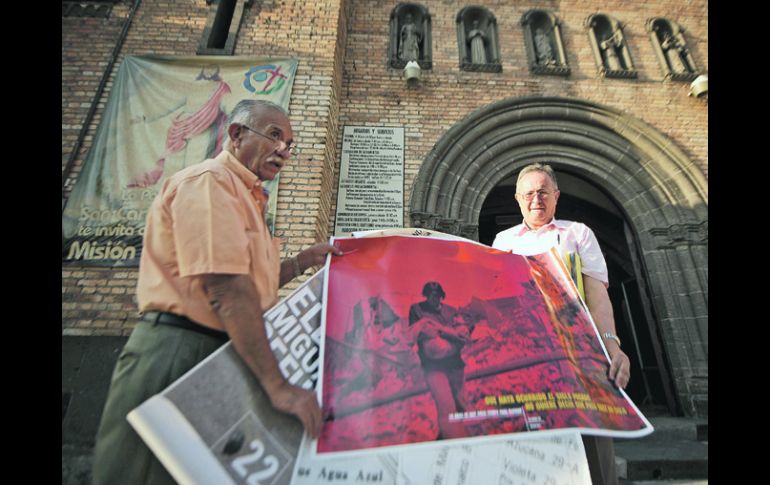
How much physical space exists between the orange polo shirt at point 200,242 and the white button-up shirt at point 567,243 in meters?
1.30

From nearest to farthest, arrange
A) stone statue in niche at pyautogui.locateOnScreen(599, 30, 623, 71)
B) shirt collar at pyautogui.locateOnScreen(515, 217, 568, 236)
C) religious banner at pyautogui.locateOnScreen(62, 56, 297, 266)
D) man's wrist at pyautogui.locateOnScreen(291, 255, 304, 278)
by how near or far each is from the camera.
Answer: man's wrist at pyautogui.locateOnScreen(291, 255, 304, 278), shirt collar at pyautogui.locateOnScreen(515, 217, 568, 236), religious banner at pyautogui.locateOnScreen(62, 56, 297, 266), stone statue in niche at pyautogui.locateOnScreen(599, 30, 623, 71)

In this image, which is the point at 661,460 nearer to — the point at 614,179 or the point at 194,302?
the point at 194,302

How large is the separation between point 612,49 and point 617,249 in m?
3.98

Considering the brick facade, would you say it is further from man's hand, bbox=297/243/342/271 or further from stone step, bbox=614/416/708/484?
man's hand, bbox=297/243/342/271

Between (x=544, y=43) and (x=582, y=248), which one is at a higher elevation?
(x=544, y=43)

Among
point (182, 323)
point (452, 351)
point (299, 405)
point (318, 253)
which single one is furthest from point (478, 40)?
point (299, 405)

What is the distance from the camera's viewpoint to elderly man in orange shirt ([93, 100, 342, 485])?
0.99 meters

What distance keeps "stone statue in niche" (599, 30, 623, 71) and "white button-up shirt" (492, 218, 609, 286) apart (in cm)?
558

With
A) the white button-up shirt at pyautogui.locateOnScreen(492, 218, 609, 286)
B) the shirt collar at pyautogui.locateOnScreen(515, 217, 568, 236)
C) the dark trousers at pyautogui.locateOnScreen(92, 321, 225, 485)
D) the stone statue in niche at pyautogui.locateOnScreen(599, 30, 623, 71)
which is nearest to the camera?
the dark trousers at pyautogui.locateOnScreen(92, 321, 225, 485)

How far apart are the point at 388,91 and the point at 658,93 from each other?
14.7ft

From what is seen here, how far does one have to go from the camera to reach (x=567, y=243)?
1897 mm

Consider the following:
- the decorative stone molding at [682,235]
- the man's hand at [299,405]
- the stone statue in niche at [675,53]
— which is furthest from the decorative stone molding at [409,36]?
the man's hand at [299,405]

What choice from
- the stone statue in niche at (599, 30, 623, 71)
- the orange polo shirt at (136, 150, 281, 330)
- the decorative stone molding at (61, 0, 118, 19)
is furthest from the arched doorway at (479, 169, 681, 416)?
the decorative stone molding at (61, 0, 118, 19)
